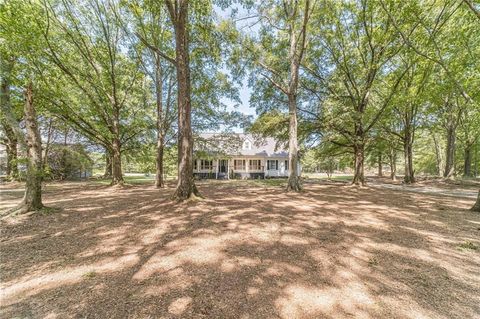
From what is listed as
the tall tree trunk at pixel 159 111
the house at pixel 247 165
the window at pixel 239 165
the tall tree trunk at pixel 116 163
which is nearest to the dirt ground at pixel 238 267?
the tall tree trunk at pixel 159 111

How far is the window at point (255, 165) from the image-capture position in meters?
28.2

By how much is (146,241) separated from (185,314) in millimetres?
2518

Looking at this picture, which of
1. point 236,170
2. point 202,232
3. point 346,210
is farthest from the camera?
point 236,170

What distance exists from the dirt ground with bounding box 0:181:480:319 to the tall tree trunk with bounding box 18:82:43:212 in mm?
727

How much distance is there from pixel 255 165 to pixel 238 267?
82.7 feet

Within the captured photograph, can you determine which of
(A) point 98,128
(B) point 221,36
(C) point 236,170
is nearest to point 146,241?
(B) point 221,36

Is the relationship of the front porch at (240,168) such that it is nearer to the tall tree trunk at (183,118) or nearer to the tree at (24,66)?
the tree at (24,66)

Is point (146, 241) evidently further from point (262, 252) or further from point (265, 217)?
point (265, 217)

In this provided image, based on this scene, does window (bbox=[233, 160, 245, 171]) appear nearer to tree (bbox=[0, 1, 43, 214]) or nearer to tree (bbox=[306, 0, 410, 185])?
tree (bbox=[306, 0, 410, 185])

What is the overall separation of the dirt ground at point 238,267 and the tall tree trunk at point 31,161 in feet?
2.38

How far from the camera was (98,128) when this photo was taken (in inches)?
569

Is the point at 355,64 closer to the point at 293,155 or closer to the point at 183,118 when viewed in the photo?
the point at 293,155

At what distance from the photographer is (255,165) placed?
28.4 meters

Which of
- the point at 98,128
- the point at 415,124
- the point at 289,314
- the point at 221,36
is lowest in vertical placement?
the point at 289,314
